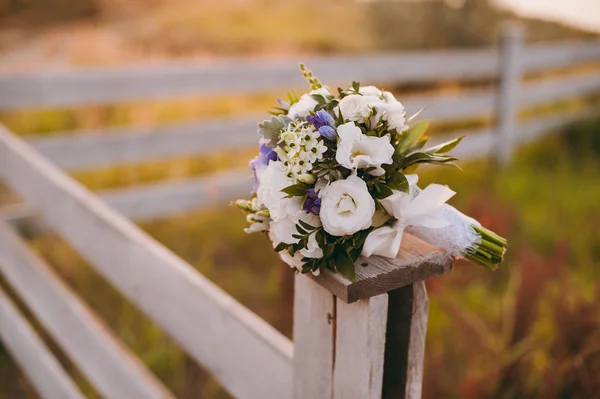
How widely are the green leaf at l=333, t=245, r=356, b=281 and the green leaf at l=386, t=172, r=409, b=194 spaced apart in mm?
112

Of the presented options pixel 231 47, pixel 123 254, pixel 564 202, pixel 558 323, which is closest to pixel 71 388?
pixel 123 254

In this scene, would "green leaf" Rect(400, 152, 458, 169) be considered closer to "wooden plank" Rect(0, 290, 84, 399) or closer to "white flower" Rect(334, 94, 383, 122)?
"white flower" Rect(334, 94, 383, 122)

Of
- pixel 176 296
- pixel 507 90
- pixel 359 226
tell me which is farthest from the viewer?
pixel 507 90

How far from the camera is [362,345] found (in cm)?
82

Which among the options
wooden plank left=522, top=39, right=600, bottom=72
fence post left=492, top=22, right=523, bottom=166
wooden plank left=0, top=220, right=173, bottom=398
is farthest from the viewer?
wooden plank left=522, top=39, right=600, bottom=72

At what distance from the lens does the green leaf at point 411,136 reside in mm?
848

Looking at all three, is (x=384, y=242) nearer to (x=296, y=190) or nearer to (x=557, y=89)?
(x=296, y=190)

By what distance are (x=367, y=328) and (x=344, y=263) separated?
0.32 ft

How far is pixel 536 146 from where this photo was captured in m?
5.65

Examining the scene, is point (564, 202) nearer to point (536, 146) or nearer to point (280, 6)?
point (536, 146)

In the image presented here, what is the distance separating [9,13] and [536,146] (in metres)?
8.97

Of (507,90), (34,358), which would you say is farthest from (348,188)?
(507,90)

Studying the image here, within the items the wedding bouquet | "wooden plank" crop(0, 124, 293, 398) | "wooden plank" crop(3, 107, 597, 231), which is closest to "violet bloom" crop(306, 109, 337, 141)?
the wedding bouquet

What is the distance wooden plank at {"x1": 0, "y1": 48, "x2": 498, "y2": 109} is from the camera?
300 centimetres
